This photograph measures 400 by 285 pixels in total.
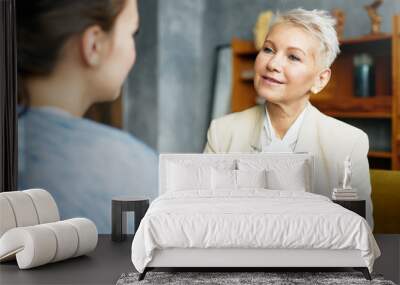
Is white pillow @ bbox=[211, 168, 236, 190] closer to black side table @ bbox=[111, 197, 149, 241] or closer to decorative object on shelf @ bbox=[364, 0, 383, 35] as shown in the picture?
black side table @ bbox=[111, 197, 149, 241]

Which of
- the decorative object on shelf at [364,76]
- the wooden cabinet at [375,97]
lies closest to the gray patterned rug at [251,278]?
the wooden cabinet at [375,97]

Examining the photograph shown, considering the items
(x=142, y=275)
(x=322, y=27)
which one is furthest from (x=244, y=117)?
(x=142, y=275)

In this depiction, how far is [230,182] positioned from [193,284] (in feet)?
5.34

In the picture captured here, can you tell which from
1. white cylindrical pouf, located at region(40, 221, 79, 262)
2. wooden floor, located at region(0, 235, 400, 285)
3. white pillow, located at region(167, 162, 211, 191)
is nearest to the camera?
wooden floor, located at region(0, 235, 400, 285)

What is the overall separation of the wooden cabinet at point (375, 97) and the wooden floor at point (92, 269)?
1.09 metres

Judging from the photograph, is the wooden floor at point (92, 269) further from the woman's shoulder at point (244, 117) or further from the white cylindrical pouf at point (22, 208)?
the woman's shoulder at point (244, 117)

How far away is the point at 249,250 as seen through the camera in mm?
4777

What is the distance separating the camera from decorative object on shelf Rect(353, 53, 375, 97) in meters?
6.73

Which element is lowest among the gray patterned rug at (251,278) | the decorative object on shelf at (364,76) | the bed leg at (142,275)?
the gray patterned rug at (251,278)

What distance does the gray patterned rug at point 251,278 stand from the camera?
185 inches

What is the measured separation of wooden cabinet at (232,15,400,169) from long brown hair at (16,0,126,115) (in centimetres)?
165

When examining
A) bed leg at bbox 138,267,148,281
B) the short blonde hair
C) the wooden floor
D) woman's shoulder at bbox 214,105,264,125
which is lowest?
the wooden floor

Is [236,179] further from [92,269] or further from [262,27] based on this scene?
[262,27]

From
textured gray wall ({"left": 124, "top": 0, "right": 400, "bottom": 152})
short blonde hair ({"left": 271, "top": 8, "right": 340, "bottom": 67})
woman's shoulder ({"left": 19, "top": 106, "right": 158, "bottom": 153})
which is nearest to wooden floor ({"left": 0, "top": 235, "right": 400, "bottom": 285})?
woman's shoulder ({"left": 19, "top": 106, "right": 158, "bottom": 153})
